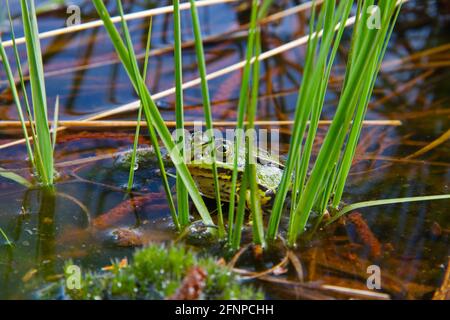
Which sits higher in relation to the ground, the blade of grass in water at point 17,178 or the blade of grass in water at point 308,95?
the blade of grass in water at point 308,95

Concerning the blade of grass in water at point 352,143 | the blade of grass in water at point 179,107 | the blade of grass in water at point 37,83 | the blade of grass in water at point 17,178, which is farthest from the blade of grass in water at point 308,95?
the blade of grass in water at point 17,178

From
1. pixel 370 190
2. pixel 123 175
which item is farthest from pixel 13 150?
A: pixel 370 190

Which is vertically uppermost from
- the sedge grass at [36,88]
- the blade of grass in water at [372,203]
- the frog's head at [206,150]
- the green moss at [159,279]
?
the sedge grass at [36,88]

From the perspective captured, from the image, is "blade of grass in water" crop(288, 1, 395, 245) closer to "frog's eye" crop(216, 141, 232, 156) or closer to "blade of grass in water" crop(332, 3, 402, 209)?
"blade of grass in water" crop(332, 3, 402, 209)

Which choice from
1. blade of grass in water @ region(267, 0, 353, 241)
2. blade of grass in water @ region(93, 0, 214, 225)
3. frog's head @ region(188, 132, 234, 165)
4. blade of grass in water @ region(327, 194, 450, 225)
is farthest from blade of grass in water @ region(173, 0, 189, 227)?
blade of grass in water @ region(327, 194, 450, 225)

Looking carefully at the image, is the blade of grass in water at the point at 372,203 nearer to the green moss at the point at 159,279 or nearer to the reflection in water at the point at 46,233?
the green moss at the point at 159,279
